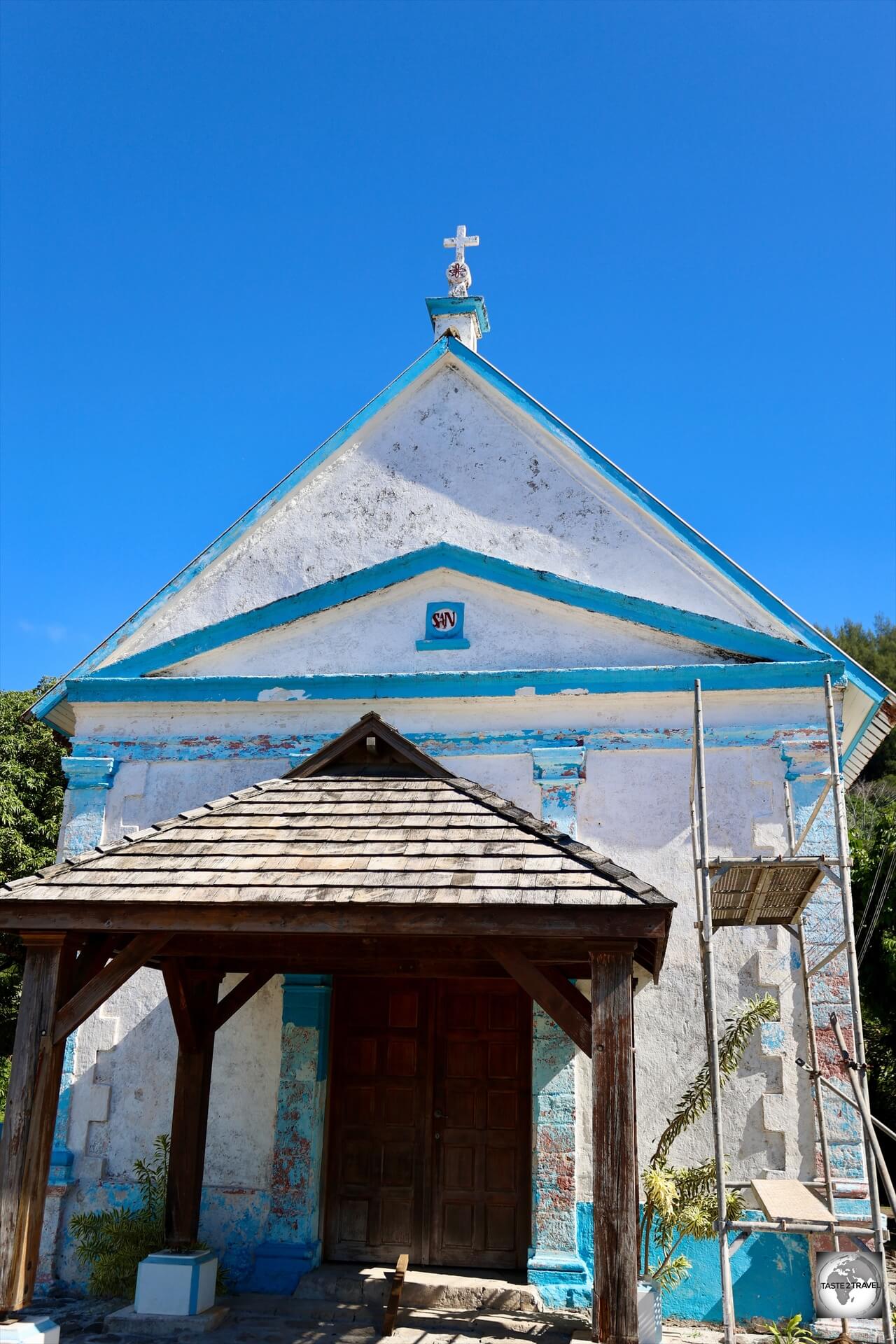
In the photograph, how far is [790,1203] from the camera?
6668 mm

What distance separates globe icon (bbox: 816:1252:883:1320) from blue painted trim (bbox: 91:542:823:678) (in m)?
4.52

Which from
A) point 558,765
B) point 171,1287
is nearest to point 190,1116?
point 171,1287

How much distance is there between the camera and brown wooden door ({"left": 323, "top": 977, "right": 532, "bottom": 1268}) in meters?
8.62

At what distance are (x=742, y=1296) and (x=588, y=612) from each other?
526 cm

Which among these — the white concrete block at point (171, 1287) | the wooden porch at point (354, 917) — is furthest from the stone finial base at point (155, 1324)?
the wooden porch at point (354, 917)

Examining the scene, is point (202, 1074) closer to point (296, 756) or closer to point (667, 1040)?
point (296, 756)

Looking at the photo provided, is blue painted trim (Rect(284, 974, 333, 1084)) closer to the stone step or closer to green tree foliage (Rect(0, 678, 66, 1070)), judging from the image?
the stone step

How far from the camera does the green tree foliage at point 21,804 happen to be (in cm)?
1670

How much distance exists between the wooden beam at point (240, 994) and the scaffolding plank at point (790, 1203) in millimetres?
3711

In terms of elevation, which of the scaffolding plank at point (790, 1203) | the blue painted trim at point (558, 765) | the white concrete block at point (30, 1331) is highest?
the blue painted trim at point (558, 765)

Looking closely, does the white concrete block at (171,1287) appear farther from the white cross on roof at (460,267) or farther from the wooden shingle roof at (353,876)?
the white cross on roof at (460,267)

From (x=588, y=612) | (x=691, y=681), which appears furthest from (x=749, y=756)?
(x=588, y=612)

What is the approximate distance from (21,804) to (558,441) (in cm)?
1129

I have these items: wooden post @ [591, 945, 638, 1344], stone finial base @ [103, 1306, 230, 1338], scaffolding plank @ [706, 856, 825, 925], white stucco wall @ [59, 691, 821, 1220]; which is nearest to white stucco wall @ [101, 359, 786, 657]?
white stucco wall @ [59, 691, 821, 1220]
